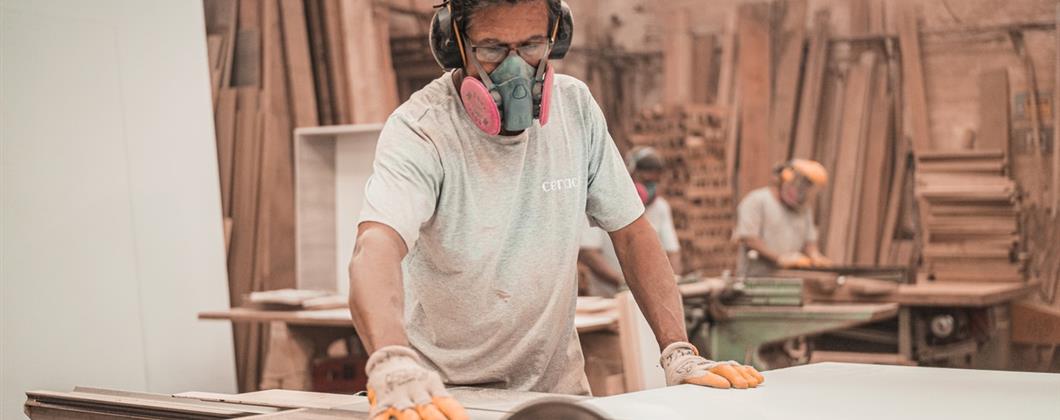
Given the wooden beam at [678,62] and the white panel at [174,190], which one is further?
the wooden beam at [678,62]

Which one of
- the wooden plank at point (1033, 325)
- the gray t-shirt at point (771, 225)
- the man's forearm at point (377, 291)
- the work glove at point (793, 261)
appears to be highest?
the man's forearm at point (377, 291)

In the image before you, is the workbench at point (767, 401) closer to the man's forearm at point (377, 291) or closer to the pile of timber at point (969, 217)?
the man's forearm at point (377, 291)

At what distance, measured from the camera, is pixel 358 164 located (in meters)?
5.36

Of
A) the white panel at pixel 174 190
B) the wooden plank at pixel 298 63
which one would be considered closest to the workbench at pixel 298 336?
the white panel at pixel 174 190

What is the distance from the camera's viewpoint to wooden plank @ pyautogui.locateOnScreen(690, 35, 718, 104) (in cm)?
936

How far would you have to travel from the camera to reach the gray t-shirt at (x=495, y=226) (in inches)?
77.4

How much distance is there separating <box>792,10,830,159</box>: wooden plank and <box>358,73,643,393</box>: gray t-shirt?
272 inches

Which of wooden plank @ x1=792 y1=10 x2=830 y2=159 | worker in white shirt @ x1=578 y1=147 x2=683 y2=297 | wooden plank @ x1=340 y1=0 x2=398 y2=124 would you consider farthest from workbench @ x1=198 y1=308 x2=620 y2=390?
wooden plank @ x1=792 y1=10 x2=830 y2=159

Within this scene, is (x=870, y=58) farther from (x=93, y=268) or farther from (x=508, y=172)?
(x=508, y=172)

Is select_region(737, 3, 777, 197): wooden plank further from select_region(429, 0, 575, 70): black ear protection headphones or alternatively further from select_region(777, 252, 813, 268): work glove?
select_region(429, 0, 575, 70): black ear protection headphones

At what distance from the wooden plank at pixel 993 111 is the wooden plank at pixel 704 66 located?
2.10 meters

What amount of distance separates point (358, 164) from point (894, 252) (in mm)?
4776

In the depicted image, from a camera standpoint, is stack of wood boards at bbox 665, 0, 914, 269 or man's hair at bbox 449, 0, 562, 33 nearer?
man's hair at bbox 449, 0, 562, 33

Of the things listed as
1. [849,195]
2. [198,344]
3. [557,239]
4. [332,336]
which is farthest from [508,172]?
[849,195]
